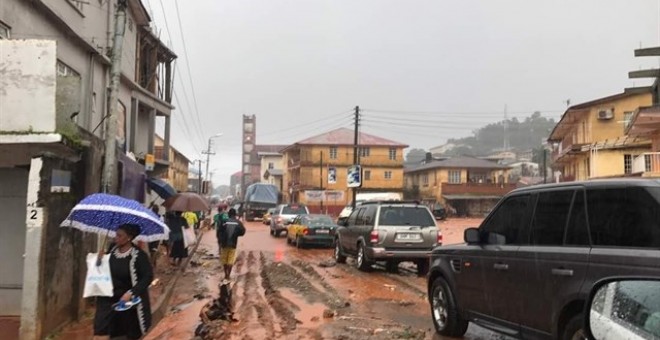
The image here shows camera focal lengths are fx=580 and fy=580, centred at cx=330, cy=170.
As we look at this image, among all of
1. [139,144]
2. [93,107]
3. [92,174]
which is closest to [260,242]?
[139,144]

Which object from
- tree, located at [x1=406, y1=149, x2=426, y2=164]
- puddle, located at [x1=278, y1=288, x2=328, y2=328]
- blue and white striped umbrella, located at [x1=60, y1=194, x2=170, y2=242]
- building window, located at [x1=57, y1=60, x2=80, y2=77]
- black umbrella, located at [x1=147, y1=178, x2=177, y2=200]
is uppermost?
tree, located at [x1=406, y1=149, x2=426, y2=164]

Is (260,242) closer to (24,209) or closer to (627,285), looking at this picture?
(24,209)

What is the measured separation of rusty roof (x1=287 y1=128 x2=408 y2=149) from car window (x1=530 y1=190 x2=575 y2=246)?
7012cm

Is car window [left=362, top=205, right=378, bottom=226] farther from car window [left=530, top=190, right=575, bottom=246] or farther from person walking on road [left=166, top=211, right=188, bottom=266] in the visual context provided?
car window [left=530, top=190, right=575, bottom=246]

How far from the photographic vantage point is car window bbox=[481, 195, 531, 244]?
6117mm

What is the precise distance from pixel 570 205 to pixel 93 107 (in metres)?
13.7

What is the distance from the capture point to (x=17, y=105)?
8.13 m

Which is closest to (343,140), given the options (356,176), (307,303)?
(356,176)

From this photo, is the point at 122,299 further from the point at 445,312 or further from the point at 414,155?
the point at 414,155

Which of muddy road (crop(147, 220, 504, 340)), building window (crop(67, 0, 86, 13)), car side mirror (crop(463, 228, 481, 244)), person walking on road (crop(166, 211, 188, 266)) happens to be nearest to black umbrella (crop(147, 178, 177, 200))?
person walking on road (crop(166, 211, 188, 266))

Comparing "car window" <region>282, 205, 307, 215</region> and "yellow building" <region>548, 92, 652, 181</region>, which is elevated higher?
"yellow building" <region>548, 92, 652, 181</region>

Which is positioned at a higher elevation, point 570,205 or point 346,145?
point 346,145

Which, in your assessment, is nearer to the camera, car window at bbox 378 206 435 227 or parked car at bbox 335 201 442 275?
parked car at bbox 335 201 442 275

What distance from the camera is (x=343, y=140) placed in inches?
3063
